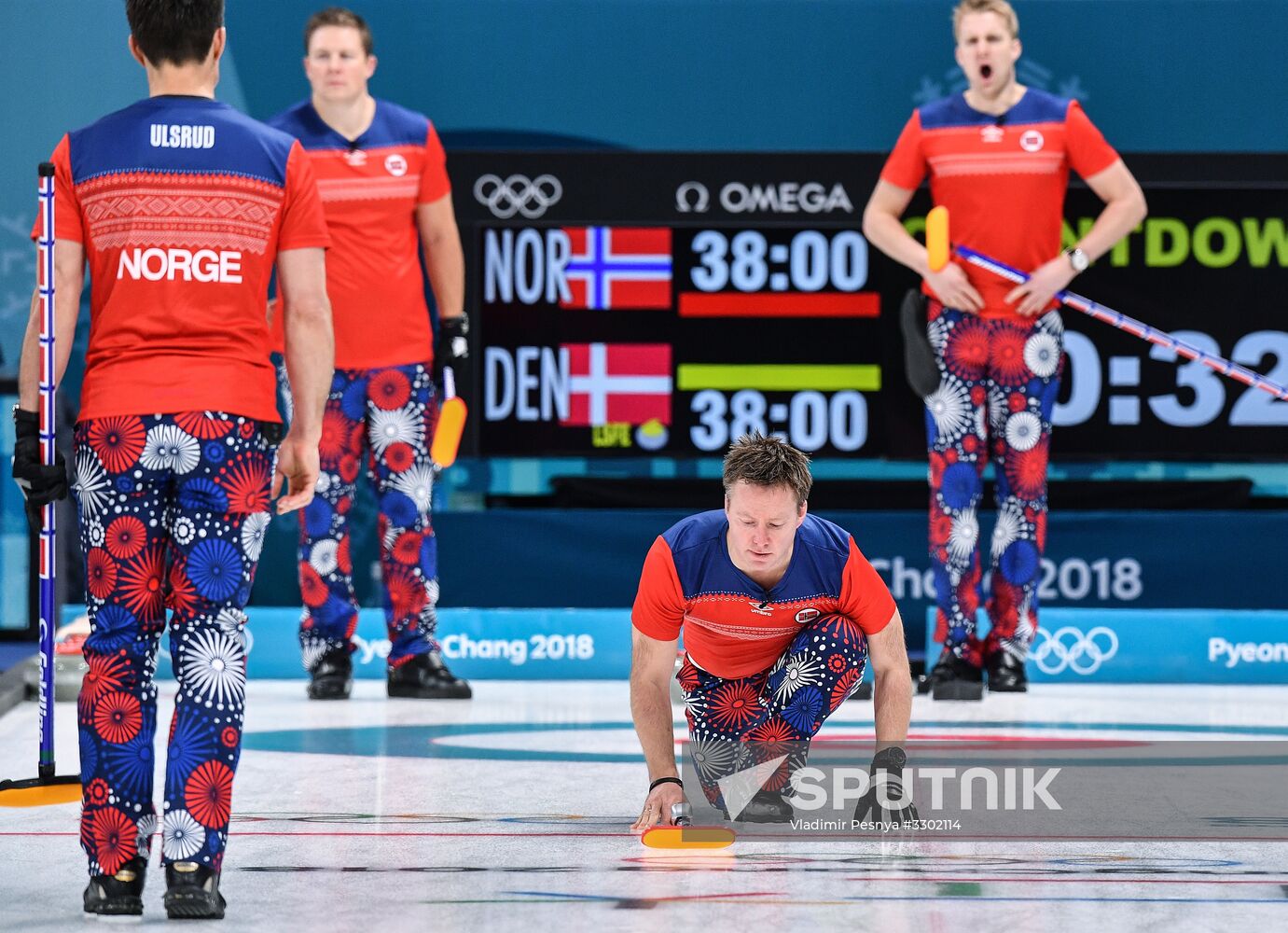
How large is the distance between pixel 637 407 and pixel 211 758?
3.82m

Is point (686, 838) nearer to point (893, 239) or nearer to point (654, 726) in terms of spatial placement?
point (654, 726)

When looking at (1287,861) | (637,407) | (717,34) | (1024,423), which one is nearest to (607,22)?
(717,34)

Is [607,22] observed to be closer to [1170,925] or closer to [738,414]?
[738,414]

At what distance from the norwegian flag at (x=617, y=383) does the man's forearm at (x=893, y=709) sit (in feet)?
10.7

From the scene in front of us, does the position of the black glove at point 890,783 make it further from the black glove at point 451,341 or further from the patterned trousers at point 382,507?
the black glove at point 451,341

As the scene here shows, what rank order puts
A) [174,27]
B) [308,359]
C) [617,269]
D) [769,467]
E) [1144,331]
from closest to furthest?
[174,27] < [308,359] < [769,467] < [1144,331] < [617,269]

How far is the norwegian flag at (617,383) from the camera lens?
6.84 metres

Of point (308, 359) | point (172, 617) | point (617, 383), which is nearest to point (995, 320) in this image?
point (617, 383)

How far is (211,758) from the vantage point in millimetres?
3150

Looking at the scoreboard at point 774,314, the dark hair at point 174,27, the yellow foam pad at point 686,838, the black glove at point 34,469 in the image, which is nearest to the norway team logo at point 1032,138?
the scoreboard at point 774,314

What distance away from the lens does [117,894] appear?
3127mm

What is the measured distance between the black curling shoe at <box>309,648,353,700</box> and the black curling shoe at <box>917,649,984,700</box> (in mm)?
1746

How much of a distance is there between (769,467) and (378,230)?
8.86 feet

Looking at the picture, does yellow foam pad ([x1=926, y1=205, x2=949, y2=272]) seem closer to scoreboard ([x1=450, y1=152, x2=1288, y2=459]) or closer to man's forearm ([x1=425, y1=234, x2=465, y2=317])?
scoreboard ([x1=450, y1=152, x2=1288, y2=459])
